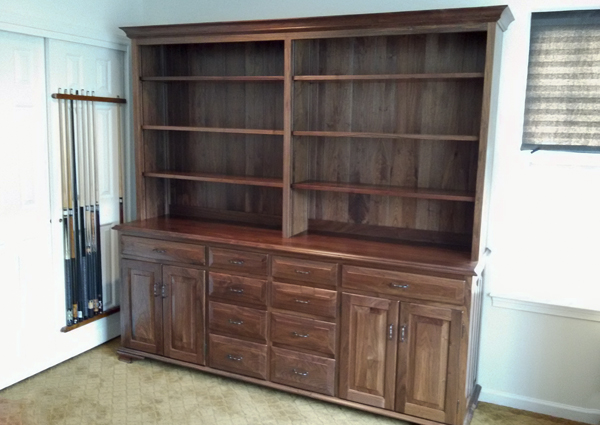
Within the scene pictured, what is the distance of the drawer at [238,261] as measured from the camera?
3.19 meters

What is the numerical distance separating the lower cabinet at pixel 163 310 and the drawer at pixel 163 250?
56 millimetres

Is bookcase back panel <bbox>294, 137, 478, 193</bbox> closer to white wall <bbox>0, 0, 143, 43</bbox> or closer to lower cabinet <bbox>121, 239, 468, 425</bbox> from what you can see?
lower cabinet <bbox>121, 239, 468, 425</bbox>

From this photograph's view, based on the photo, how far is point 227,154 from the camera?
12.4 feet

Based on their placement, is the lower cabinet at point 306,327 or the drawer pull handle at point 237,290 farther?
the drawer pull handle at point 237,290

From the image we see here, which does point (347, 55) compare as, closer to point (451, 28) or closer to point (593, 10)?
point (451, 28)

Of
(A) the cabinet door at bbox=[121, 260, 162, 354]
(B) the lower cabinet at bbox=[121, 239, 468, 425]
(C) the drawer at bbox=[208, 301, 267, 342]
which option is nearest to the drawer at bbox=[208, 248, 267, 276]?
(B) the lower cabinet at bbox=[121, 239, 468, 425]

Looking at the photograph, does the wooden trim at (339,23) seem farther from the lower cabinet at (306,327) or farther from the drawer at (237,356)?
the drawer at (237,356)

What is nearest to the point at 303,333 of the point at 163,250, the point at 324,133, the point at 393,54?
the point at 163,250

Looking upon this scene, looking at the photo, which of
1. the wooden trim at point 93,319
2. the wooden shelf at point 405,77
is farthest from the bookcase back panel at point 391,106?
the wooden trim at point 93,319

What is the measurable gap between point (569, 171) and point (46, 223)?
3.02m

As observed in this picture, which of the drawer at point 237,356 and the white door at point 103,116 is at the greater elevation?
the white door at point 103,116

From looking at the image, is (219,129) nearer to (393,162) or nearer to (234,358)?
(393,162)

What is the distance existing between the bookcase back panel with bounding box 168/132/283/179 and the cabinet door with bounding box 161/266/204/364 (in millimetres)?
792

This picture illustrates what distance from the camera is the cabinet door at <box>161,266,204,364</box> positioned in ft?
11.1
